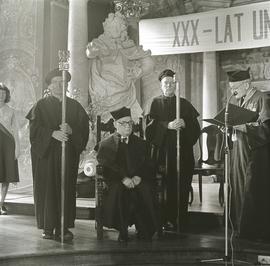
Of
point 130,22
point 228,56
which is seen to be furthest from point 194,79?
point 130,22

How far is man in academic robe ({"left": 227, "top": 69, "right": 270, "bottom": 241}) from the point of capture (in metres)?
5.00

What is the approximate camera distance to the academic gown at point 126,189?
202 inches

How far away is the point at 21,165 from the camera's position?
30.1 feet

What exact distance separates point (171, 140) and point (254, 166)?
3.55ft

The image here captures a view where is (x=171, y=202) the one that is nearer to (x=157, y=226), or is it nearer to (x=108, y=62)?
(x=157, y=226)

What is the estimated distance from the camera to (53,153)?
5.12 metres

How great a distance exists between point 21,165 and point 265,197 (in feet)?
17.8

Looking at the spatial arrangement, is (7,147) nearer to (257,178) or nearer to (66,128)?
(66,128)

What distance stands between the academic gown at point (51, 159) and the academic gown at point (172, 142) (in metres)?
0.92

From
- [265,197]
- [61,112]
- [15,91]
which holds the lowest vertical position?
[265,197]

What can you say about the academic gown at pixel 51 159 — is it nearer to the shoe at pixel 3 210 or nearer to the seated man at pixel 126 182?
the seated man at pixel 126 182

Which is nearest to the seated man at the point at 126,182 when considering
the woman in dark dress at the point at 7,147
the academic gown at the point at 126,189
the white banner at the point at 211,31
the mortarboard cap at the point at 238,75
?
the academic gown at the point at 126,189

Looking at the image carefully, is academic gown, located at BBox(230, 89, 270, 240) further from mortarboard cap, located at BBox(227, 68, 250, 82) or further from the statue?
the statue

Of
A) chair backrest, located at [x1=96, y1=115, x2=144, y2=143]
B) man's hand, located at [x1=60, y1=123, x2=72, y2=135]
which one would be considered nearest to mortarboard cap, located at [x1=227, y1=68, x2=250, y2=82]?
chair backrest, located at [x1=96, y1=115, x2=144, y2=143]
